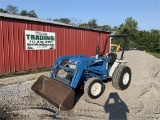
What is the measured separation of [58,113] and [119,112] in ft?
5.33

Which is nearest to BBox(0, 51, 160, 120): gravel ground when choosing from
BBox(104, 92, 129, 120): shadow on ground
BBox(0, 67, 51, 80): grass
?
BBox(104, 92, 129, 120): shadow on ground

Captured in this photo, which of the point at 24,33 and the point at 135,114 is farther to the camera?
the point at 24,33

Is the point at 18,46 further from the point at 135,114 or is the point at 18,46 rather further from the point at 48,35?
the point at 135,114

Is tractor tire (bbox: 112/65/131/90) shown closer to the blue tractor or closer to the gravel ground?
the blue tractor

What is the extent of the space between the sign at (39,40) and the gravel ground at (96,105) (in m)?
4.11

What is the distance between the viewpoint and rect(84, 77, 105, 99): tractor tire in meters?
5.61

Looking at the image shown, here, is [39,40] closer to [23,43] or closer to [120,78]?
[23,43]

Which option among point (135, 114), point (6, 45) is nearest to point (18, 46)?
point (6, 45)

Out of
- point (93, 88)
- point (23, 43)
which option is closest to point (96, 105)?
point (93, 88)

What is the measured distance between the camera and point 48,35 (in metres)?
11.8

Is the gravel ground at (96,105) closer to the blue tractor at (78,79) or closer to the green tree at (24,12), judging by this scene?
the blue tractor at (78,79)

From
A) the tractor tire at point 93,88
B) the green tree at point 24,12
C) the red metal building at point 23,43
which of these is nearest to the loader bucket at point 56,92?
the tractor tire at point 93,88

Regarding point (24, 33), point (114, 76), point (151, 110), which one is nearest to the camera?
point (151, 110)

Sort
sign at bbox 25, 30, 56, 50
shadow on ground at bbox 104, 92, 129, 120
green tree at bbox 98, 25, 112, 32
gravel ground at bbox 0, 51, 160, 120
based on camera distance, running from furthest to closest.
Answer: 1. green tree at bbox 98, 25, 112, 32
2. sign at bbox 25, 30, 56, 50
3. shadow on ground at bbox 104, 92, 129, 120
4. gravel ground at bbox 0, 51, 160, 120
